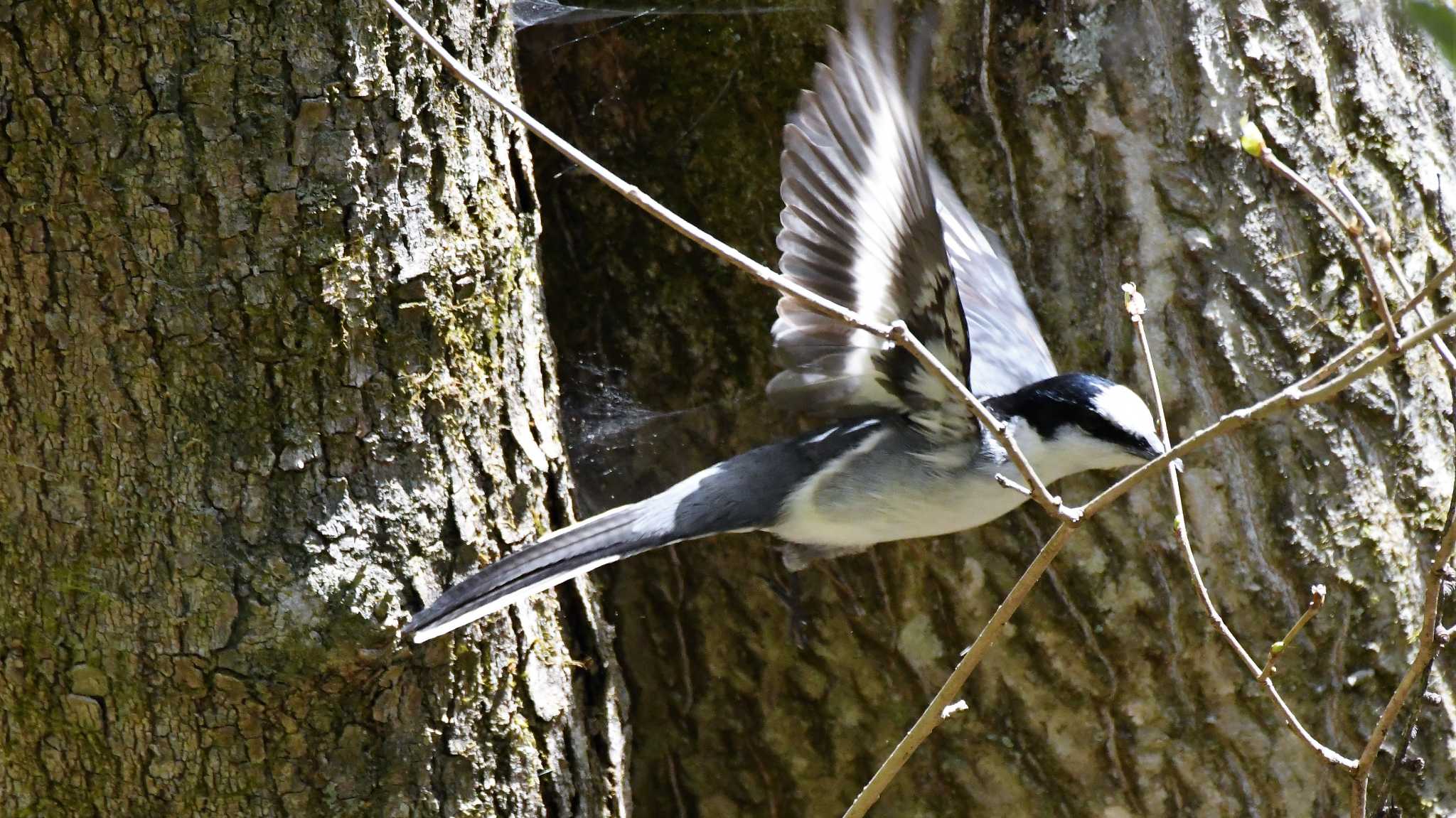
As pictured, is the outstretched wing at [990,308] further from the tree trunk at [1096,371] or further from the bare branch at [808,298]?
the bare branch at [808,298]

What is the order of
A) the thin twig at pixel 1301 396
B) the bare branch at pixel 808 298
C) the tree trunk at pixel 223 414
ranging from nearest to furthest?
the thin twig at pixel 1301 396
the bare branch at pixel 808 298
the tree trunk at pixel 223 414

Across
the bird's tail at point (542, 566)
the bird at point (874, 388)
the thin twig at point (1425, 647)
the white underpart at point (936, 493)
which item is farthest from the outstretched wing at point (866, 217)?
the thin twig at point (1425, 647)

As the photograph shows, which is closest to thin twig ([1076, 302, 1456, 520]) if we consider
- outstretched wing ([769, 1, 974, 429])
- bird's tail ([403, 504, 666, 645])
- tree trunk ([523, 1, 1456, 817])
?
outstretched wing ([769, 1, 974, 429])

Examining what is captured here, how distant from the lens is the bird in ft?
5.25

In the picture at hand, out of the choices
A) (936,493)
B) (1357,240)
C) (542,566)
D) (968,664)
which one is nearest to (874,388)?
(936,493)

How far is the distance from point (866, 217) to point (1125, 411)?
49 centimetres

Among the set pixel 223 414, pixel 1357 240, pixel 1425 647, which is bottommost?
pixel 1425 647

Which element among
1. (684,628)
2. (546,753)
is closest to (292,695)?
(546,753)

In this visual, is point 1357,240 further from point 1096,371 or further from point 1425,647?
point 1096,371

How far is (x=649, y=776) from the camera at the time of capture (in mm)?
2250

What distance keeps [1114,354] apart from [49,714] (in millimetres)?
1643

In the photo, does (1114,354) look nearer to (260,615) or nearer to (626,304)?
(626,304)

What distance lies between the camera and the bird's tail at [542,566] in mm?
1511

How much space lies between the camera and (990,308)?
209cm
